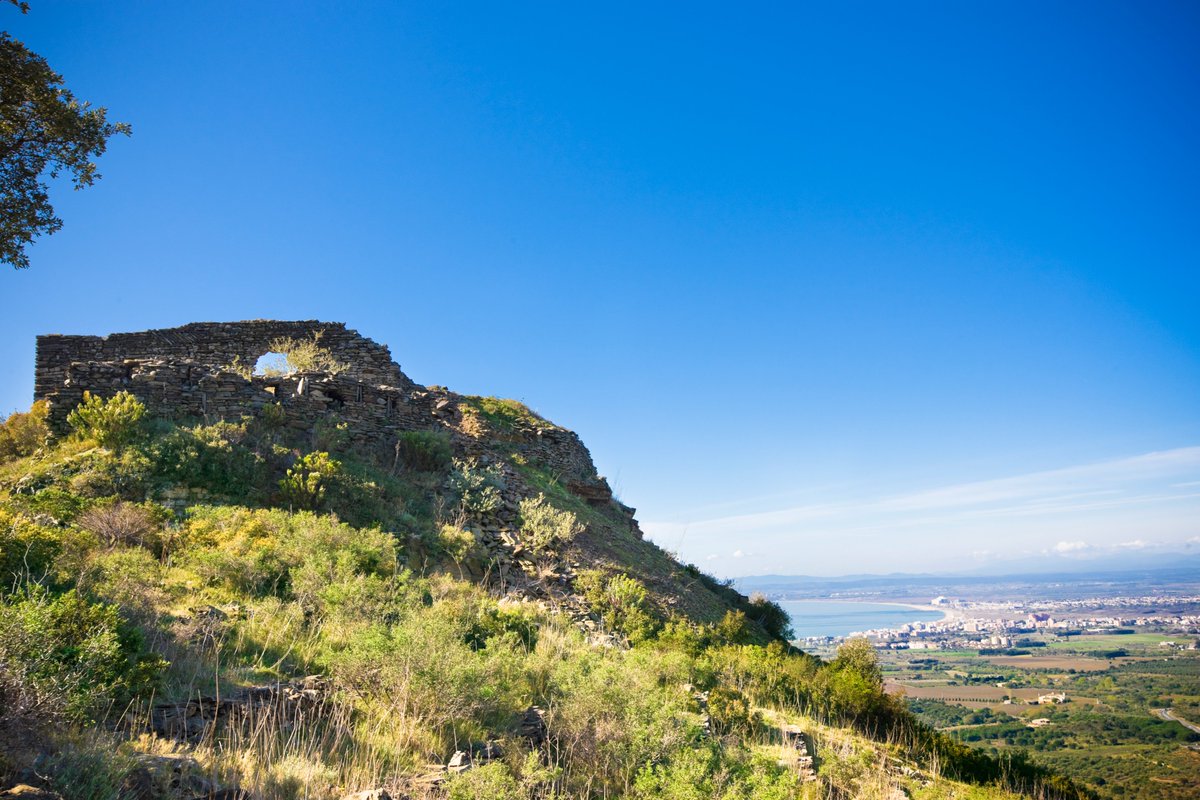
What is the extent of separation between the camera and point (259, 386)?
13758 mm

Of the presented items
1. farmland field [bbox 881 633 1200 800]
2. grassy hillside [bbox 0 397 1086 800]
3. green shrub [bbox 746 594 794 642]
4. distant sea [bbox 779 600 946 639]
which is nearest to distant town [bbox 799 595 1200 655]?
farmland field [bbox 881 633 1200 800]

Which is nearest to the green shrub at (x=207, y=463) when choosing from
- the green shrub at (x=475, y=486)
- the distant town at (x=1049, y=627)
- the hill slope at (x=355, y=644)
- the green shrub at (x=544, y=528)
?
the hill slope at (x=355, y=644)

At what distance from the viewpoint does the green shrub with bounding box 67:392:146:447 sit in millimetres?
10750

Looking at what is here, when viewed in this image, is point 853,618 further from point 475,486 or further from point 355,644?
point 355,644

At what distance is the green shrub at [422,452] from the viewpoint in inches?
586

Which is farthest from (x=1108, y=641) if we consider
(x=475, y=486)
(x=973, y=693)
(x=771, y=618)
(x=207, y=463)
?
(x=207, y=463)

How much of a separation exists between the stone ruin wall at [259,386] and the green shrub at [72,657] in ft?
29.8

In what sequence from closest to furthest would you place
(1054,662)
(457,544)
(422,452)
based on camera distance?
(457,544), (422,452), (1054,662)

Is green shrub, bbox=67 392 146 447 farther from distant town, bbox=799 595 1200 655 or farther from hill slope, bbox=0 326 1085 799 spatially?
distant town, bbox=799 595 1200 655

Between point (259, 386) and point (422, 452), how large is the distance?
156 inches

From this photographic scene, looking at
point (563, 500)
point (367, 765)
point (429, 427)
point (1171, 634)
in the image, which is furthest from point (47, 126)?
point (1171, 634)

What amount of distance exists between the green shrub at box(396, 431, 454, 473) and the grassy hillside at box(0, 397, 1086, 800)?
428mm

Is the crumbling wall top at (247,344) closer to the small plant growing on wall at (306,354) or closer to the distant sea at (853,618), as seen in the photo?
the small plant growing on wall at (306,354)

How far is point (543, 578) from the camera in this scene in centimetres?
1207
